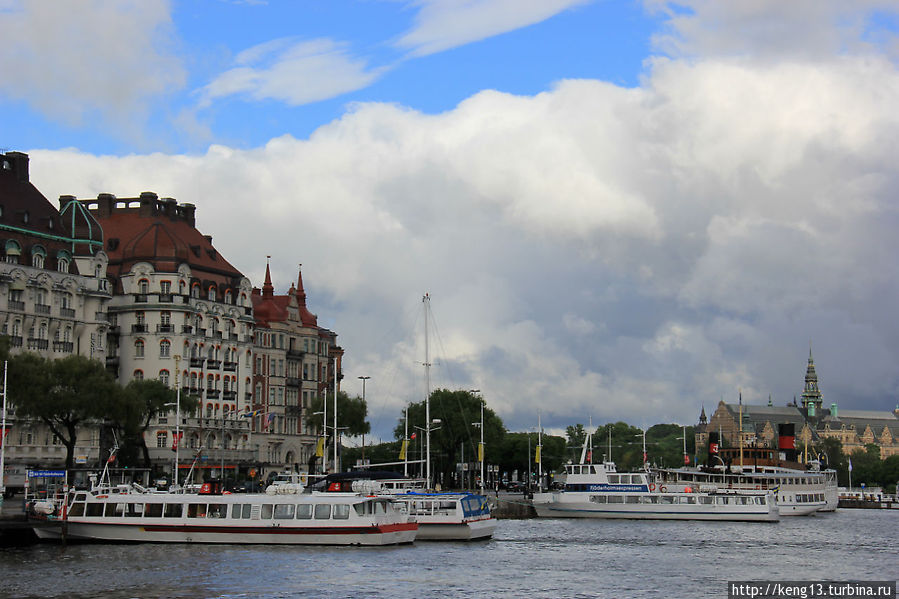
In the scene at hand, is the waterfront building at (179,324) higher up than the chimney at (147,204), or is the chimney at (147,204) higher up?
the chimney at (147,204)

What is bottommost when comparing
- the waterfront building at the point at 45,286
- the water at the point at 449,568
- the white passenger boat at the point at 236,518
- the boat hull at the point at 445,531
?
the water at the point at 449,568

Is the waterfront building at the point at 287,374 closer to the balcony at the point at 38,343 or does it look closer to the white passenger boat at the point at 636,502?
the balcony at the point at 38,343

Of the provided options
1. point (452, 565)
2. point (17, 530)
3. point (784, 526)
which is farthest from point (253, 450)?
point (452, 565)

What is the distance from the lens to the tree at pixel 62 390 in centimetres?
10724

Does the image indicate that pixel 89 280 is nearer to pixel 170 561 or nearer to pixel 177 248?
pixel 177 248

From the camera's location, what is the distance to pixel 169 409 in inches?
5669

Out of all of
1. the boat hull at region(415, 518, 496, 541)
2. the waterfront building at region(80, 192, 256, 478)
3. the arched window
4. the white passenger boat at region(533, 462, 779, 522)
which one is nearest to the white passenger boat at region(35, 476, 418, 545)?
the boat hull at region(415, 518, 496, 541)

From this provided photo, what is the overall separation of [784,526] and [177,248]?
80092 millimetres

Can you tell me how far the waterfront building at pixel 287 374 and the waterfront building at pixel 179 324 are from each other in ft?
15.8

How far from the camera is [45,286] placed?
135500 millimetres

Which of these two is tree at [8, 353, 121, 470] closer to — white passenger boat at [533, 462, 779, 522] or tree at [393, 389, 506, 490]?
white passenger boat at [533, 462, 779, 522]

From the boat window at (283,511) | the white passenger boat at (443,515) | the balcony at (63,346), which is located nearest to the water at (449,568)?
the white passenger boat at (443,515)

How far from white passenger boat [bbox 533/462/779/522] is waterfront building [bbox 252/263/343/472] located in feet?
153

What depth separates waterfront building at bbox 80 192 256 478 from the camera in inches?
5960
